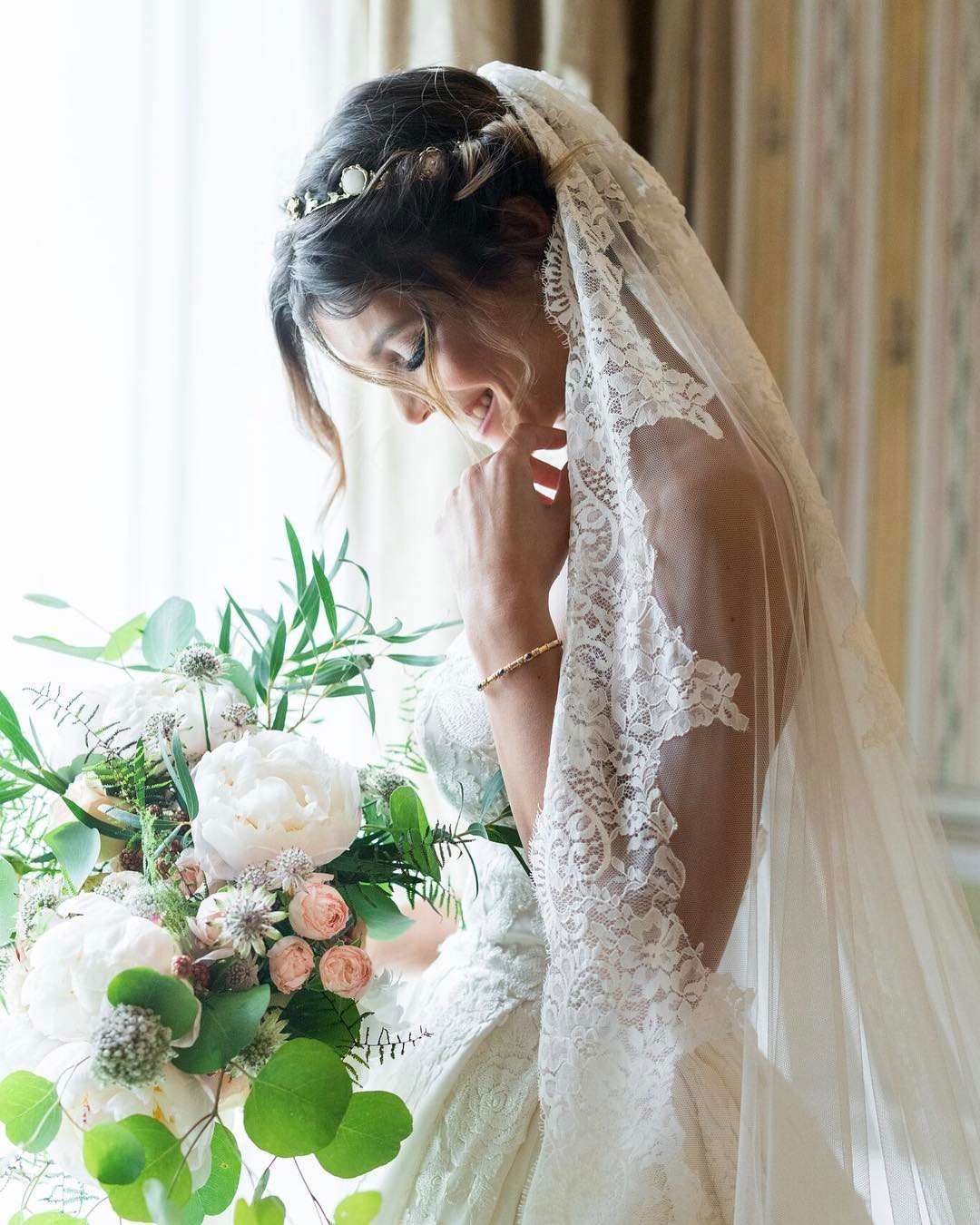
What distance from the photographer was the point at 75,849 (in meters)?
0.81

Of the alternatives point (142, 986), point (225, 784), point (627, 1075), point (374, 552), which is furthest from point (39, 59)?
point (627, 1075)

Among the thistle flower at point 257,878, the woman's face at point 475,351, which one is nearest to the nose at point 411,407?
the woman's face at point 475,351

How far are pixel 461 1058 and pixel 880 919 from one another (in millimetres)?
375

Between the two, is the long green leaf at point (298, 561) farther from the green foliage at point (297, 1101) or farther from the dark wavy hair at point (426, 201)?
the green foliage at point (297, 1101)

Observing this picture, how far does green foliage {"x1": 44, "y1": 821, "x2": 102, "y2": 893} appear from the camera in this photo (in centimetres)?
80

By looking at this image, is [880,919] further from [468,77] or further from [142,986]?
[468,77]

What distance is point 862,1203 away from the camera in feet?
2.60

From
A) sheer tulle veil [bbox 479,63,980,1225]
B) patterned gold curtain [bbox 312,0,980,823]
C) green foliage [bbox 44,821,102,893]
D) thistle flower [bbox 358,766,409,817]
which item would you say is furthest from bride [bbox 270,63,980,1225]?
patterned gold curtain [bbox 312,0,980,823]

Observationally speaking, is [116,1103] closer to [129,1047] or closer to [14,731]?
[129,1047]

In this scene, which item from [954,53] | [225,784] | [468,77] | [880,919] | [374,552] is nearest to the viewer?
[225,784]

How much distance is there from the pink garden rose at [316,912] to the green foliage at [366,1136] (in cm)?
11

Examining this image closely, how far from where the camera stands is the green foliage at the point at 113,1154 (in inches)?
25.4

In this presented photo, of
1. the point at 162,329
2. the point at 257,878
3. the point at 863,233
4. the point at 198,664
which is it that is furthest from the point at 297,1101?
the point at 863,233

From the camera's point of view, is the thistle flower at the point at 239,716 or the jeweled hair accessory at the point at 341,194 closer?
the thistle flower at the point at 239,716
